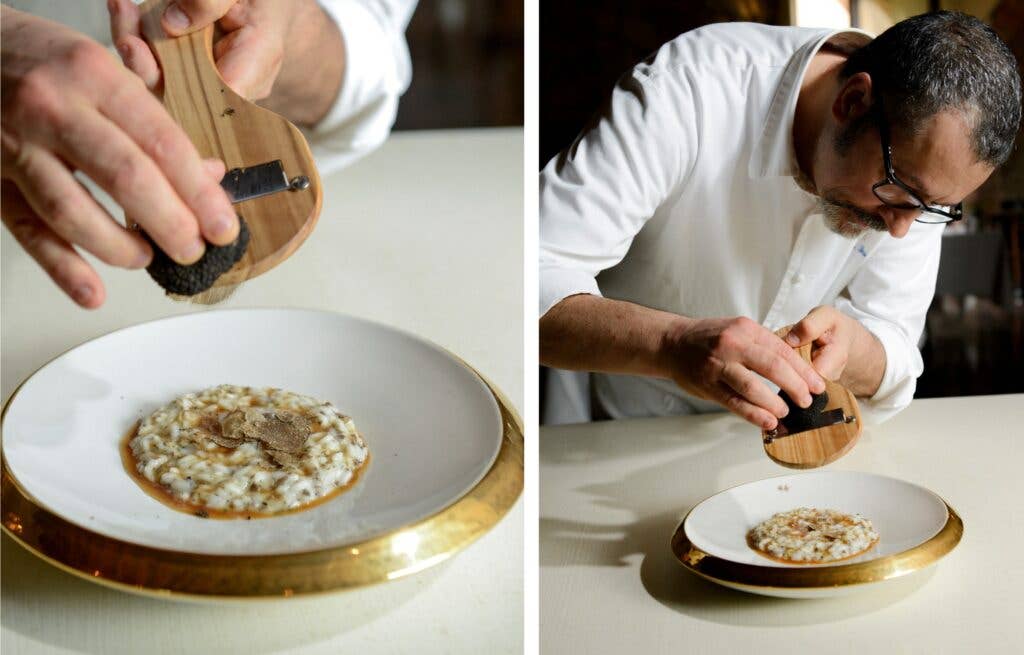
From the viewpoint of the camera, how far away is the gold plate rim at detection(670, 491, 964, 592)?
325mm

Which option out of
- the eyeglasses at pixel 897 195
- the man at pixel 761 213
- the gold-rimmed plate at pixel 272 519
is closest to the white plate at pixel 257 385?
the gold-rimmed plate at pixel 272 519

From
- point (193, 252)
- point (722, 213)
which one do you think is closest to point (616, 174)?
point (722, 213)

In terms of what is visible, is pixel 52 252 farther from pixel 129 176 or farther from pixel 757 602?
pixel 757 602

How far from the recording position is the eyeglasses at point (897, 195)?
15.7 inches

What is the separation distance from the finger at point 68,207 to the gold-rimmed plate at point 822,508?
0.23 metres

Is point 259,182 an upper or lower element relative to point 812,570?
upper

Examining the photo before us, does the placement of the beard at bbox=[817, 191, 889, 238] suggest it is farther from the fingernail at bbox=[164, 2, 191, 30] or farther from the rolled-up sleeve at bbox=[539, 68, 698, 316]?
the fingernail at bbox=[164, 2, 191, 30]

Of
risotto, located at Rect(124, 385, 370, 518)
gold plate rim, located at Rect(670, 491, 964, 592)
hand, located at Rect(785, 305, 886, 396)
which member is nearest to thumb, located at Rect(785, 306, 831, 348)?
hand, located at Rect(785, 305, 886, 396)

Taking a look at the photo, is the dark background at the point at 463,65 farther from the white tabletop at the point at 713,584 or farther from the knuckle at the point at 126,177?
the knuckle at the point at 126,177

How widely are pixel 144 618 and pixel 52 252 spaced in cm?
11

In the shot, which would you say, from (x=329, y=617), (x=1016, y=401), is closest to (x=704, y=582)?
(x=329, y=617)

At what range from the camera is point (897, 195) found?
0.41 metres

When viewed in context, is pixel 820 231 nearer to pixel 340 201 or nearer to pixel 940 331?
pixel 940 331

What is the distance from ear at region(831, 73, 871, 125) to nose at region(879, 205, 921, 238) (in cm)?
4
